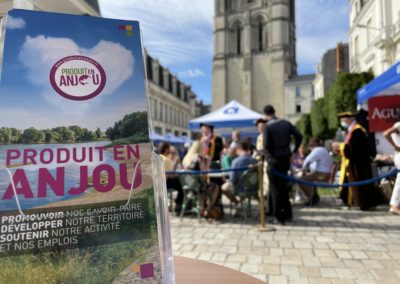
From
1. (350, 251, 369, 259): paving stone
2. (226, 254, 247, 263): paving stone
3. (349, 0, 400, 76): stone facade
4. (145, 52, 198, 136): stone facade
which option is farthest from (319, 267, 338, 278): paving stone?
(145, 52, 198, 136): stone facade

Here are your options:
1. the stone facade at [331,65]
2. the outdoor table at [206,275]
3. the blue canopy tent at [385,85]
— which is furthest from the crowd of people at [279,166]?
the stone facade at [331,65]

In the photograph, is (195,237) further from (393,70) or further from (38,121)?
(393,70)

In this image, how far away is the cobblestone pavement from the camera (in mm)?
3041

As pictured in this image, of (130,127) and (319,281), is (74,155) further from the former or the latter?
(319,281)

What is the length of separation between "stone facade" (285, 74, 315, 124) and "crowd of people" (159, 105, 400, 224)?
→ 174ft

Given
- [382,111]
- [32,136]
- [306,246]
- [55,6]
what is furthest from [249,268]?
[382,111]

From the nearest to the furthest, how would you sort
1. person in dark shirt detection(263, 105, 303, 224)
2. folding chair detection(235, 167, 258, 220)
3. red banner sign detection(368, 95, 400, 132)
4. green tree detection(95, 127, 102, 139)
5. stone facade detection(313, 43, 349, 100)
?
green tree detection(95, 127, 102, 139), person in dark shirt detection(263, 105, 303, 224), folding chair detection(235, 167, 258, 220), red banner sign detection(368, 95, 400, 132), stone facade detection(313, 43, 349, 100)

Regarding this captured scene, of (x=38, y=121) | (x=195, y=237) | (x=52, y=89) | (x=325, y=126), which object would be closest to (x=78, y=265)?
(x=38, y=121)

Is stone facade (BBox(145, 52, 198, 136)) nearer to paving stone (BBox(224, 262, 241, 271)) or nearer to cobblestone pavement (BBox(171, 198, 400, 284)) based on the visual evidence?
cobblestone pavement (BBox(171, 198, 400, 284))

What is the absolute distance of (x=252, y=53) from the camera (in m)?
56.2

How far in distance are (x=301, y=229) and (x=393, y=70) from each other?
3017mm

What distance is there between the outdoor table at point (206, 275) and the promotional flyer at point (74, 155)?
8.1 inches

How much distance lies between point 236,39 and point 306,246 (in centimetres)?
5763

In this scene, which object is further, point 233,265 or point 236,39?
point 236,39
